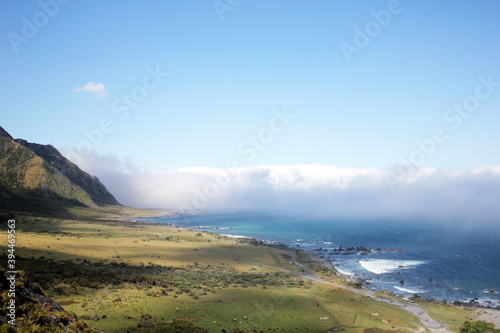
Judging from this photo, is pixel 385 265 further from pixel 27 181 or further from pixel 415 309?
pixel 27 181

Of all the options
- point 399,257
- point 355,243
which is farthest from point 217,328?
point 355,243

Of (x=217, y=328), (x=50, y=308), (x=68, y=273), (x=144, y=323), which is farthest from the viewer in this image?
(x=68, y=273)

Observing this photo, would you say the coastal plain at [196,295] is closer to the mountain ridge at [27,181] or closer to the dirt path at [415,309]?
the dirt path at [415,309]

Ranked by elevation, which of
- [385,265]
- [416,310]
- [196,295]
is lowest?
[385,265]

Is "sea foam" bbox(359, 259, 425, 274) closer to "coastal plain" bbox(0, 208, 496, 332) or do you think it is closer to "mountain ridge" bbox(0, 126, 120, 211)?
"coastal plain" bbox(0, 208, 496, 332)

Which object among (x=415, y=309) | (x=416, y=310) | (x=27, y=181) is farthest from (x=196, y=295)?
(x=27, y=181)

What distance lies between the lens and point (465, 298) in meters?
58.7

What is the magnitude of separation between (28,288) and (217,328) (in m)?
19.0

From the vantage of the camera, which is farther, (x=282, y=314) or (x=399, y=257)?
(x=399, y=257)

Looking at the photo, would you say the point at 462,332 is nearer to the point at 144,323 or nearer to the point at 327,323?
the point at 327,323

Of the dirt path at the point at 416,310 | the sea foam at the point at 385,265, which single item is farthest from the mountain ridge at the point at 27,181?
the sea foam at the point at 385,265

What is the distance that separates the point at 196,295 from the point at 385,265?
6579cm

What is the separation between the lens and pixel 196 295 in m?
42.6

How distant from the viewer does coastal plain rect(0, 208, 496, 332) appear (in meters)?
33.1
